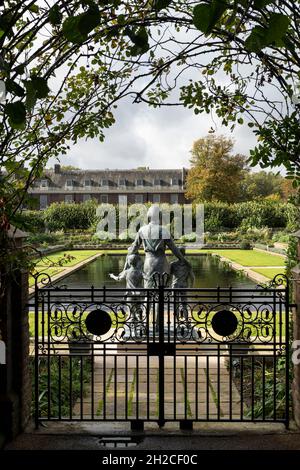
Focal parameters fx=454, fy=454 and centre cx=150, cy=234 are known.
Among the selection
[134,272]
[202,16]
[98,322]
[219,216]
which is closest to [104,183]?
[219,216]

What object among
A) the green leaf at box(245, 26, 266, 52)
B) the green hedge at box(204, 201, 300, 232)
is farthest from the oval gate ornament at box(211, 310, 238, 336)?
the green hedge at box(204, 201, 300, 232)

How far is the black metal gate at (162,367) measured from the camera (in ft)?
12.0

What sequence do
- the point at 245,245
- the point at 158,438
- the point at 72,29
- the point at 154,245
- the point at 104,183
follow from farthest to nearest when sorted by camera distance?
the point at 104,183 → the point at 245,245 → the point at 154,245 → the point at 158,438 → the point at 72,29

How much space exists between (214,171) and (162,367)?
41093 mm

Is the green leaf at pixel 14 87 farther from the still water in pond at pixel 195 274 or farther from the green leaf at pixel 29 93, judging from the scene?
the still water in pond at pixel 195 274

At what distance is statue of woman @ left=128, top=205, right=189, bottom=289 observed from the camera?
7.30 m

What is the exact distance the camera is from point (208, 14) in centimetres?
140

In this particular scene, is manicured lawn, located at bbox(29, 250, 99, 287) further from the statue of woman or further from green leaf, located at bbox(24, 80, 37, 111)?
the statue of woman

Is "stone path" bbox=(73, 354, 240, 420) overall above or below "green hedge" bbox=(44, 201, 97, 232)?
below

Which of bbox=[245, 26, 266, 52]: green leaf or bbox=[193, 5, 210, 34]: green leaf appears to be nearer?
bbox=[193, 5, 210, 34]: green leaf

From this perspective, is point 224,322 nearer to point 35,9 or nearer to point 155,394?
point 155,394

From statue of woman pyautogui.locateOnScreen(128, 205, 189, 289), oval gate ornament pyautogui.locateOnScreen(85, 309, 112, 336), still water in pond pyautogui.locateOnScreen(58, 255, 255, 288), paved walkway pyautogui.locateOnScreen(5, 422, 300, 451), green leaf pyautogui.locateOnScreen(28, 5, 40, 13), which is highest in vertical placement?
green leaf pyautogui.locateOnScreen(28, 5, 40, 13)

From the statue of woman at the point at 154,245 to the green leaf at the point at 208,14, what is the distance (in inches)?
231

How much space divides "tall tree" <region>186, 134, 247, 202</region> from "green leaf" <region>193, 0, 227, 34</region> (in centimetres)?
4187
